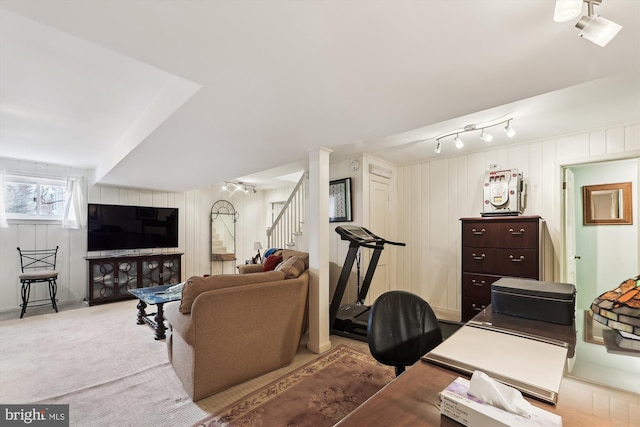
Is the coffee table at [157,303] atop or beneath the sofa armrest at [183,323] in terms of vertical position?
beneath

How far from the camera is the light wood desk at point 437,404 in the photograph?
731mm

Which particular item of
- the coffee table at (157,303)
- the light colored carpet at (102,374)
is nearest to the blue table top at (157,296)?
the coffee table at (157,303)

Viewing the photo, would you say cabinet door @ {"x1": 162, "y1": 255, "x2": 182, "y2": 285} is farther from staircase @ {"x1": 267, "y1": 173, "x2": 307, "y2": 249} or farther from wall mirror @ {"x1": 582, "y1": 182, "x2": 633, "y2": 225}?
wall mirror @ {"x1": 582, "y1": 182, "x2": 633, "y2": 225}

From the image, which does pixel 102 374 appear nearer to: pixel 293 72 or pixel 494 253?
pixel 293 72

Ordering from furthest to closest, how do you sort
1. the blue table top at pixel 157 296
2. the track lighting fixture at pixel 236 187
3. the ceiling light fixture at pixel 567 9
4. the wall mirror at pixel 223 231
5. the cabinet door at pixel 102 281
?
the wall mirror at pixel 223 231, the track lighting fixture at pixel 236 187, the cabinet door at pixel 102 281, the blue table top at pixel 157 296, the ceiling light fixture at pixel 567 9

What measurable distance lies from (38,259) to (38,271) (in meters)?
0.20

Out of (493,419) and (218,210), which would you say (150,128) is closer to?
(493,419)

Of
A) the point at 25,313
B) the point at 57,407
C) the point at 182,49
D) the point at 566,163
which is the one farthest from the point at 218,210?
the point at 566,163

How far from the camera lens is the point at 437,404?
80 centimetres

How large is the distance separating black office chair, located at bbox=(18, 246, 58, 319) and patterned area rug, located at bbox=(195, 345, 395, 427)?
165 inches

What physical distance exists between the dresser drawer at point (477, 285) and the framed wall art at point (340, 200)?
167 cm

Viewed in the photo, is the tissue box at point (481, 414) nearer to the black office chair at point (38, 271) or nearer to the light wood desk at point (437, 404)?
the light wood desk at point (437, 404)

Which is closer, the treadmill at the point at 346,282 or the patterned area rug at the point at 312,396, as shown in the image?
the patterned area rug at the point at 312,396

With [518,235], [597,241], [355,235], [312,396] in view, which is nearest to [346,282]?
[355,235]
